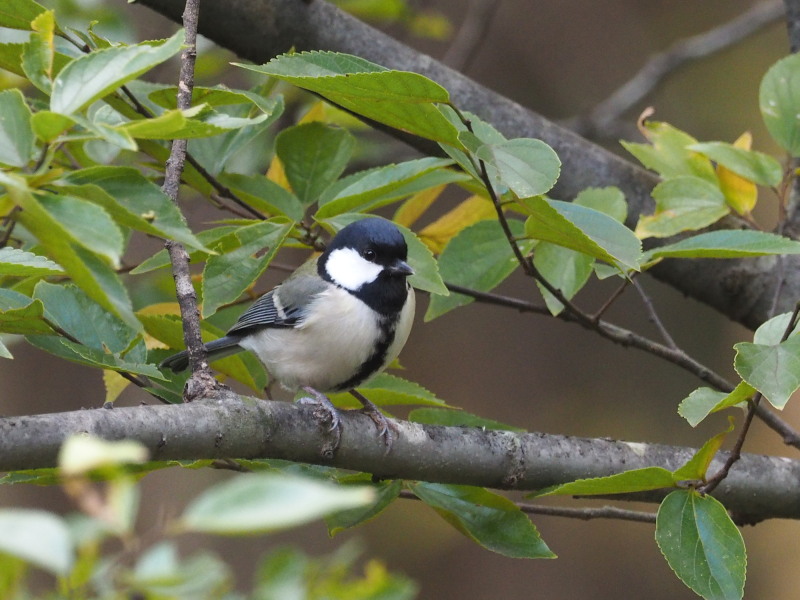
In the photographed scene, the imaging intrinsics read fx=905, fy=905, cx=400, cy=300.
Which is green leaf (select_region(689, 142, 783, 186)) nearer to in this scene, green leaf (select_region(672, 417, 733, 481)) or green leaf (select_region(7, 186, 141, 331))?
green leaf (select_region(672, 417, 733, 481))

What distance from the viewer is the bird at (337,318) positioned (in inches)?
84.7

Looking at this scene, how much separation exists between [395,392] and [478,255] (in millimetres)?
344

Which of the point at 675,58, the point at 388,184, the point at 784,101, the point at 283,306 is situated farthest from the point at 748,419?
the point at 675,58

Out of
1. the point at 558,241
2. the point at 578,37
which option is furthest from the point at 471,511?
the point at 578,37

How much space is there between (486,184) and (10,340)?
57.9 inches

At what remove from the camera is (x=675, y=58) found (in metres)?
4.02

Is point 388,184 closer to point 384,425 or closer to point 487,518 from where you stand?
point 384,425

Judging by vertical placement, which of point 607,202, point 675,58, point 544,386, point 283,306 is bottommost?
point 544,386

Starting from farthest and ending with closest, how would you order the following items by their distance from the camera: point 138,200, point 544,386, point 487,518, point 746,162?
point 544,386 < point 746,162 < point 487,518 < point 138,200

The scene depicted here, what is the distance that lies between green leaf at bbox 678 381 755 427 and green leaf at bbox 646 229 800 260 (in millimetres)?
250

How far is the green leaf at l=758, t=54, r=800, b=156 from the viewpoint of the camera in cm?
198

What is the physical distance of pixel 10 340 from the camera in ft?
7.75

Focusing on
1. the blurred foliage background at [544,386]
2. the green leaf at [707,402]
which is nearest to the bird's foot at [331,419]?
the green leaf at [707,402]

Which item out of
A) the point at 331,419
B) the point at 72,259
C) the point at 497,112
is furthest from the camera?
the point at 497,112
